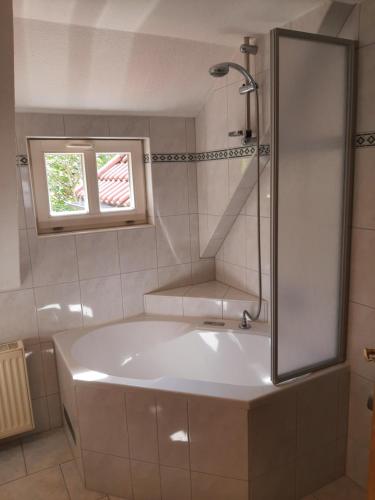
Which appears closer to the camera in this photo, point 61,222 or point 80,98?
point 80,98

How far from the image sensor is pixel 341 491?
79.9 inches

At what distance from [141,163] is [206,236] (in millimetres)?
717

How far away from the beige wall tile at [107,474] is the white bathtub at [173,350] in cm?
46

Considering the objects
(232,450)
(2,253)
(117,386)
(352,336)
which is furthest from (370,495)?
(2,253)

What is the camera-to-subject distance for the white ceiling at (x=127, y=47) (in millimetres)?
1729

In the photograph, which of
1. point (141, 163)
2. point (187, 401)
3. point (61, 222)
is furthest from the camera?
point (141, 163)

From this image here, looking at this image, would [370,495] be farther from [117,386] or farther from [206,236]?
[206,236]

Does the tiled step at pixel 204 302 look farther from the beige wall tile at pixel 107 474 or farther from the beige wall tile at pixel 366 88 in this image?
the beige wall tile at pixel 366 88

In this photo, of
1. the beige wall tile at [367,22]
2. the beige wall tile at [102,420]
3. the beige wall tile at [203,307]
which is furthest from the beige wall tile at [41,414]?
the beige wall tile at [367,22]

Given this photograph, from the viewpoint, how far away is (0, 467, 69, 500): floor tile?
2.09m

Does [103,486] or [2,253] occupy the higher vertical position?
[2,253]

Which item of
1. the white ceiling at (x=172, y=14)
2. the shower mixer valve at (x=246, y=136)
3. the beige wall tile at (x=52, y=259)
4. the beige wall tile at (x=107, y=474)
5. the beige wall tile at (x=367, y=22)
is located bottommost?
the beige wall tile at (x=107, y=474)

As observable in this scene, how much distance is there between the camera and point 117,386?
1931 millimetres

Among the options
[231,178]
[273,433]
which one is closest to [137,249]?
[231,178]
